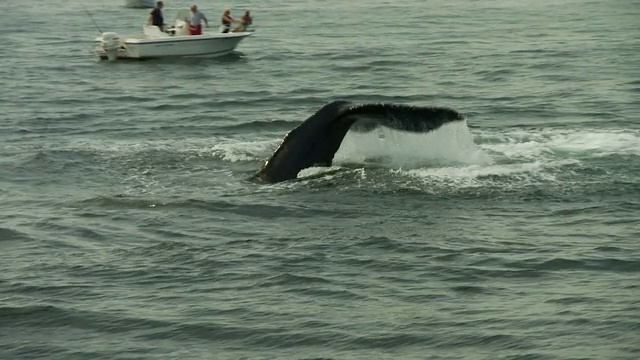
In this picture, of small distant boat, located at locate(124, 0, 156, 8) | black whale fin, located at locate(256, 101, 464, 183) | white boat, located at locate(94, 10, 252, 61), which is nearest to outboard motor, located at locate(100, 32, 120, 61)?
white boat, located at locate(94, 10, 252, 61)

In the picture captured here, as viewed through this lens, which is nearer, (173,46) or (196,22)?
(173,46)

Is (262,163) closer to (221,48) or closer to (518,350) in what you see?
(518,350)

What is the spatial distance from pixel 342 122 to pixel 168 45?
21789 mm

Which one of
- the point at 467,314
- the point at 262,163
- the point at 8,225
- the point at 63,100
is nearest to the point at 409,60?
the point at 63,100

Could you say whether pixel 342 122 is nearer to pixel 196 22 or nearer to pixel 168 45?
pixel 168 45

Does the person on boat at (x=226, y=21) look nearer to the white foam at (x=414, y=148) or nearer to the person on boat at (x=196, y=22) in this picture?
the person on boat at (x=196, y=22)

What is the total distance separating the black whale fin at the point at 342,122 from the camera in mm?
13891

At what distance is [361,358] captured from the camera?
30.3 ft

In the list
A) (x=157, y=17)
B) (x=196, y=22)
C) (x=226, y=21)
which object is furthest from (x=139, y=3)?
(x=196, y=22)

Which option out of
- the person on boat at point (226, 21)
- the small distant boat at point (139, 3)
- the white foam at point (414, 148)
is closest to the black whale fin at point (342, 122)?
the white foam at point (414, 148)

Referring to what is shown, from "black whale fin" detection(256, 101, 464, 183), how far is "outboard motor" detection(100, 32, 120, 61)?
831 inches

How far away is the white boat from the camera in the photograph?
34.9 meters

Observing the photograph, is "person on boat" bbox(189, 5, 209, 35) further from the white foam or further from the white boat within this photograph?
the white foam

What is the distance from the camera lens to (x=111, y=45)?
115ft
